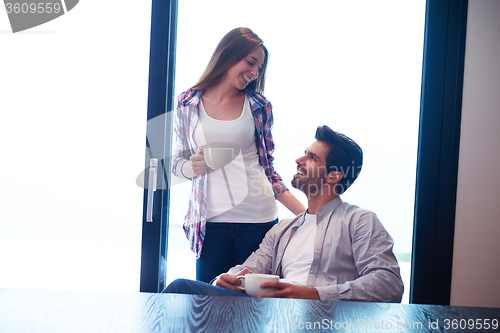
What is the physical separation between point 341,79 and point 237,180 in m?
0.76

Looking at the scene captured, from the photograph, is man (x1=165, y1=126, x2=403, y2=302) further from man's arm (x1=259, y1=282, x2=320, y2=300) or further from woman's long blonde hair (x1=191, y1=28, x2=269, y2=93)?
woman's long blonde hair (x1=191, y1=28, x2=269, y2=93)

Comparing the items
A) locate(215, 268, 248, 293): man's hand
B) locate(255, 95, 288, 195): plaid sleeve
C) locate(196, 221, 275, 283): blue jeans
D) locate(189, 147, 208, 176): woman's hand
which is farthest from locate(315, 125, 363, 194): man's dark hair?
locate(215, 268, 248, 293): man's hand

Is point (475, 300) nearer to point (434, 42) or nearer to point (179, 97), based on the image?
point (434, 42)

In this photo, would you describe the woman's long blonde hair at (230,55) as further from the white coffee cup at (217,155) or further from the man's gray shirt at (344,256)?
the man's gray shirt at (344,256)

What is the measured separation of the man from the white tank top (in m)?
0.14

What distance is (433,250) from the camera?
6.73ft

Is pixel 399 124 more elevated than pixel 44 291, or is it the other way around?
pixel 399 124

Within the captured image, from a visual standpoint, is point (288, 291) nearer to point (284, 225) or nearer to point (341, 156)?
point (284, 225)

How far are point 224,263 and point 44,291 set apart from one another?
1.07 metres

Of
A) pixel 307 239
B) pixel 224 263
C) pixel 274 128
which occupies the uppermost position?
pixel 274 128

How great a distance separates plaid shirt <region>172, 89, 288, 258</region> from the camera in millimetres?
1880

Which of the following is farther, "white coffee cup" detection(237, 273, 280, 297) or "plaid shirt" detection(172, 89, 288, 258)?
"plaid shirt" detection(172, 89, 288, 258)

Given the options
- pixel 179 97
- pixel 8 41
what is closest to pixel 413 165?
pixel 179 97

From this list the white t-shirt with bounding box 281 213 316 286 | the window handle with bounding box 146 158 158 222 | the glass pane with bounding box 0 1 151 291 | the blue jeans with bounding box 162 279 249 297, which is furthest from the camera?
the glass pane with bounding box 0 1 151 291
